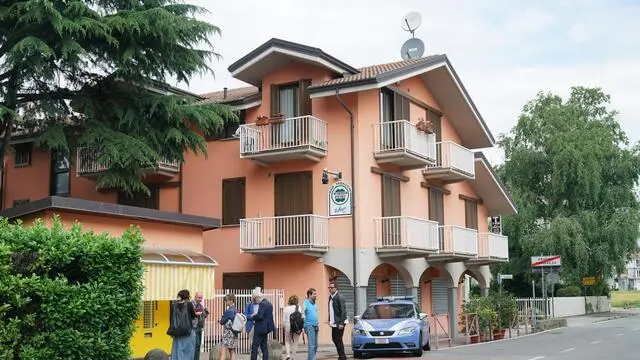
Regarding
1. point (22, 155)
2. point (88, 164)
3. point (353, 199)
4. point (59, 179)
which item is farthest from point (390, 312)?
point (22, 155)

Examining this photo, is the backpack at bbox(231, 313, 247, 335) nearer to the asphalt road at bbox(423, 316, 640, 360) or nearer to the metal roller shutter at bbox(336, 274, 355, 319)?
the asphalt road at bbox(423, 316, 640, 360)

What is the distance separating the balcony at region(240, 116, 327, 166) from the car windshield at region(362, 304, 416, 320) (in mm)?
6378

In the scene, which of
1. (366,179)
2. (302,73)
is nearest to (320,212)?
(366,179)

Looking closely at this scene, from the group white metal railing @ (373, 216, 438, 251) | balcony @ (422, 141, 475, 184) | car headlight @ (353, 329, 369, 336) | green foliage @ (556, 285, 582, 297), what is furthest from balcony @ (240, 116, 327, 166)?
green foliage @ (556, 285, 582, 297)

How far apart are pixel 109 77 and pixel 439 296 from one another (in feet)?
58.6

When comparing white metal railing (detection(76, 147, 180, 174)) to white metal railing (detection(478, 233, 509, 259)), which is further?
white metal railing (detection(478, 233, 509, 259))

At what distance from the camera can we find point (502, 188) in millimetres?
35562

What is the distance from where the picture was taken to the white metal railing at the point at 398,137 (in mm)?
26281

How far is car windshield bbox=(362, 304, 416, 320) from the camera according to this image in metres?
21.3

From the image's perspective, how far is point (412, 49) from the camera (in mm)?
32594

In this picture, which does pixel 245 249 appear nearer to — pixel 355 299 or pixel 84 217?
pixel 355 299

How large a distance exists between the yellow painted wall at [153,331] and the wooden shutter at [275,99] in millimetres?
10012

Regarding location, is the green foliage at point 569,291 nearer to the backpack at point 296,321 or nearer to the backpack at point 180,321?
the backpack at point 296,321

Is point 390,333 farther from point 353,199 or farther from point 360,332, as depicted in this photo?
point 353,199
